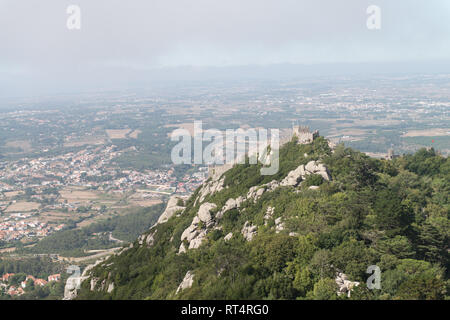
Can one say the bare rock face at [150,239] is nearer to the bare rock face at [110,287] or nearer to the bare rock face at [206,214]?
the bare rock face at [110,287]

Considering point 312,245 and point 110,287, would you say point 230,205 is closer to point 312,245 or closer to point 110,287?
point 110,287

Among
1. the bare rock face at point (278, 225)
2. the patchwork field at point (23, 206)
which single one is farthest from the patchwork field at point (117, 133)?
the bare rock face at point (278, 225)

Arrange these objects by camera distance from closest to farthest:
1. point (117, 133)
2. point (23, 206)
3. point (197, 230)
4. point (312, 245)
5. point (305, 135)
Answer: point (312, 245) < point (197, 230) < point (305, 135) < point (23, 206) < point (117, 133)

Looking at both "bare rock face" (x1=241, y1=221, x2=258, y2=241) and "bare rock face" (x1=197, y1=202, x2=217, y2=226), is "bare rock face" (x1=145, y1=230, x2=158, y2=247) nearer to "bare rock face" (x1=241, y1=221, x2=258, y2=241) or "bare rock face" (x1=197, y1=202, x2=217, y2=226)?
"bare rock face" (x1=197, y1=202, x2=217, y2=226)

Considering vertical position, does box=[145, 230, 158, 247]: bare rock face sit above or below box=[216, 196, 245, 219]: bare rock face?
below

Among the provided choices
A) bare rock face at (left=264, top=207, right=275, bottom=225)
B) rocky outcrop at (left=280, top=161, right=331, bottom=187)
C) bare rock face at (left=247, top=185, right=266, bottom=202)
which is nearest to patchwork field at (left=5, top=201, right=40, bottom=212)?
bare rock face at (left=247, top=185, right=266, bottom=202)

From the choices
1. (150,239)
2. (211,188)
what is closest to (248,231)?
(150,239)
